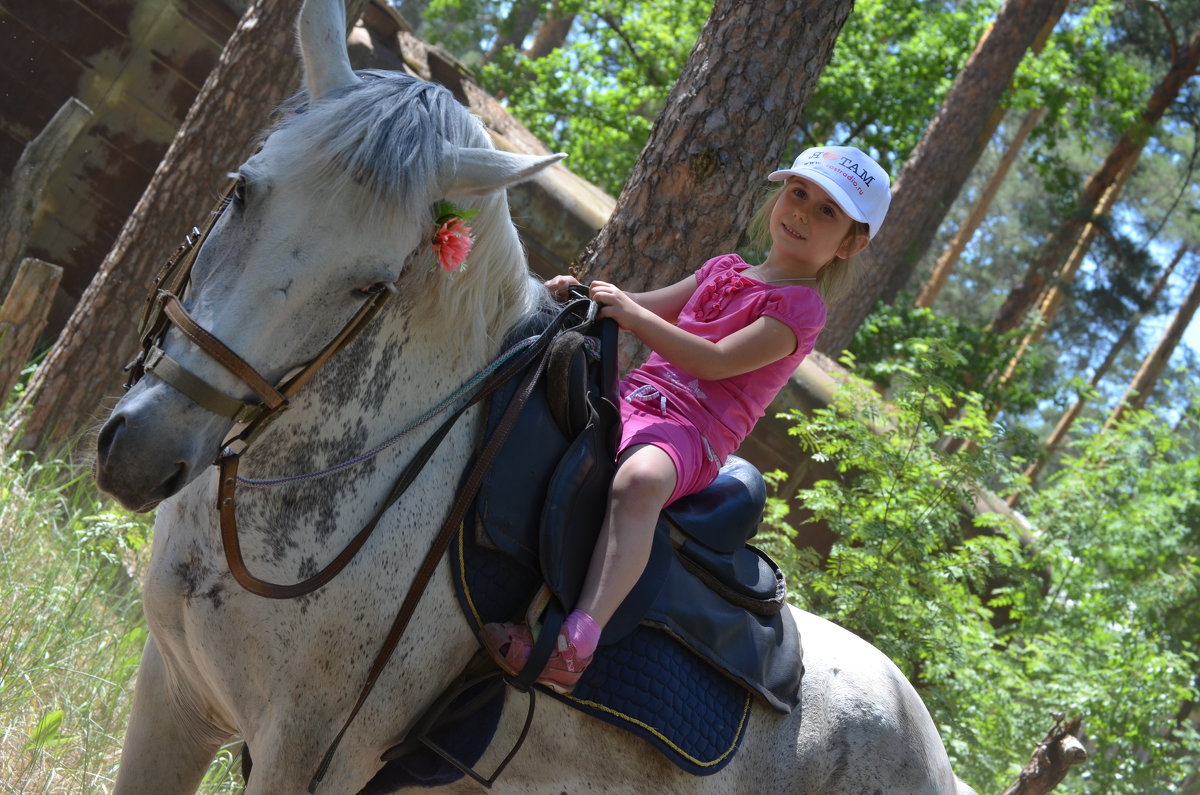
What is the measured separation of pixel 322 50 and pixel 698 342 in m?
1.18

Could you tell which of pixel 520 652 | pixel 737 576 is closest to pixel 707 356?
pixel 737 576

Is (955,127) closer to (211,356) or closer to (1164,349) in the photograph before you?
(211,356)

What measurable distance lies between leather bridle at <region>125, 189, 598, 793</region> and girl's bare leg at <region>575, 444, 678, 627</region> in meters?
0.32

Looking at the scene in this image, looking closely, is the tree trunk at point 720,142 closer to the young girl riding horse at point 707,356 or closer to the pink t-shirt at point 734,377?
the young girl riding horse at point 707,356

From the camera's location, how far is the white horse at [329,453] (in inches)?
80.0

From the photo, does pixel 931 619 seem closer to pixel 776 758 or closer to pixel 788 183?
pixel 776 758

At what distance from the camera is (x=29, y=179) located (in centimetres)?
648

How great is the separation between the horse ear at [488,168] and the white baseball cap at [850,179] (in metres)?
1.03

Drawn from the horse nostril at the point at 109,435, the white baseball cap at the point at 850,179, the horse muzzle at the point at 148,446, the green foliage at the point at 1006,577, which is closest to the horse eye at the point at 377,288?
the horse muzzle at the point at 148,446

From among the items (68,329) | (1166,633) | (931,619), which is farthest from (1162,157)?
(68,329)

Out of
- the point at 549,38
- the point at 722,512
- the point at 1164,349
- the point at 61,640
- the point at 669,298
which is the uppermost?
the point at 1164,349

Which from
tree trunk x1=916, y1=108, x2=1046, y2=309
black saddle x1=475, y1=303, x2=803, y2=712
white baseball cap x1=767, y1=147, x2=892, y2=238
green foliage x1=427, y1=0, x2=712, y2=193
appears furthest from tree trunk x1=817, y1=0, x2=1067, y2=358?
tree trunk x1=916, y1=108, x2=1046, y2=309

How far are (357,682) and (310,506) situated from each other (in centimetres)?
43

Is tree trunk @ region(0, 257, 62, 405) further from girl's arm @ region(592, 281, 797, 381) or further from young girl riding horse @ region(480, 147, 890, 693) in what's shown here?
girl's arm @ region(592, 281, 797, 381)
